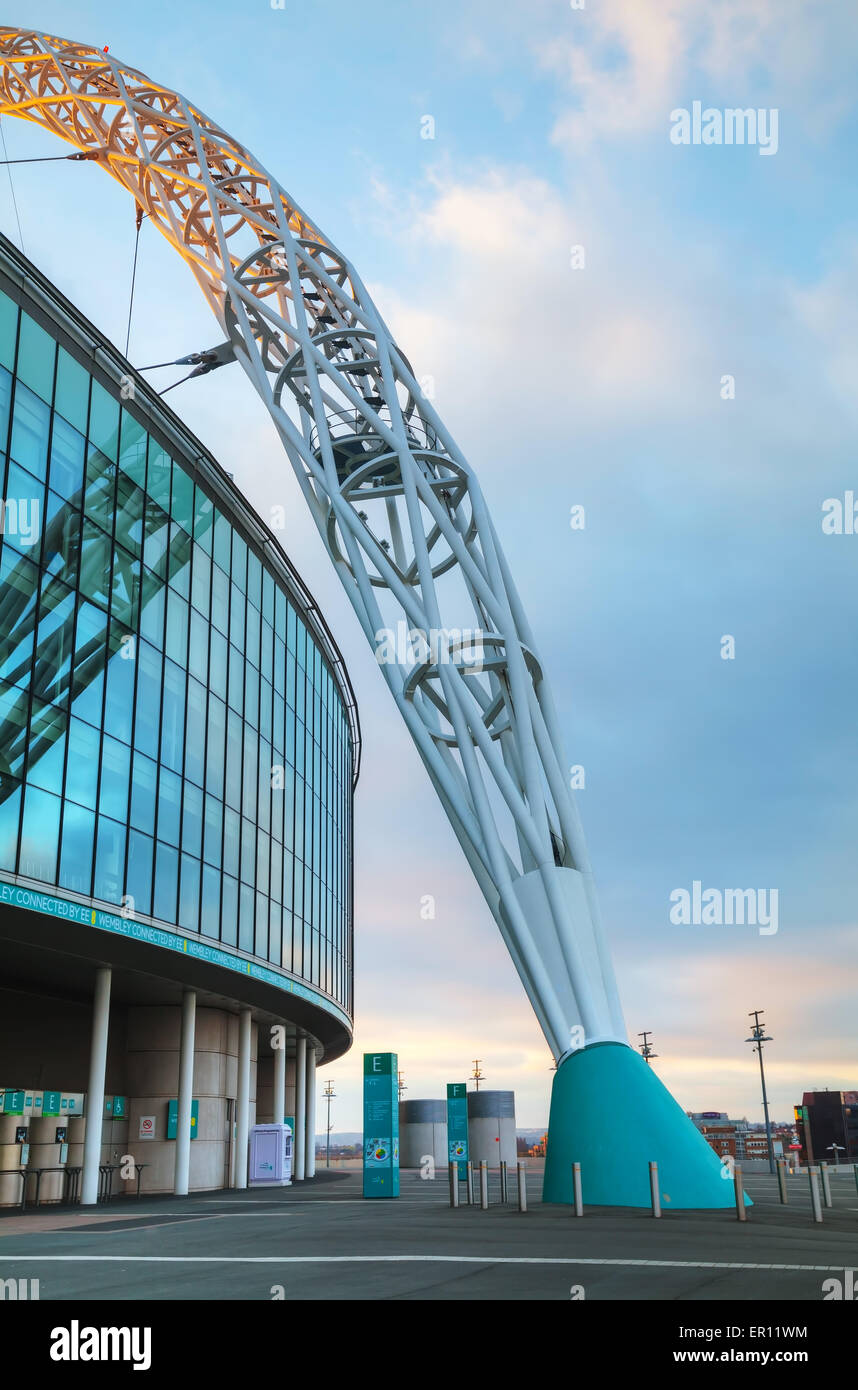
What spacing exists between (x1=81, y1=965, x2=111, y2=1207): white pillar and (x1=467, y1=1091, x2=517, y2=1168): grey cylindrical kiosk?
19.8m

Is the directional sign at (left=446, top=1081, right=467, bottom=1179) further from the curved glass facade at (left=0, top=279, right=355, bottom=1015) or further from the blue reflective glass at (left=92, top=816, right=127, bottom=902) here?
the blue reflective glass at (left=92, top=816, right=127, bottom=902)

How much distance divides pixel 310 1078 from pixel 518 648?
36107 millimetres

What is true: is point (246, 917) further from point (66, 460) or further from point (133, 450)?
point (66, 460)

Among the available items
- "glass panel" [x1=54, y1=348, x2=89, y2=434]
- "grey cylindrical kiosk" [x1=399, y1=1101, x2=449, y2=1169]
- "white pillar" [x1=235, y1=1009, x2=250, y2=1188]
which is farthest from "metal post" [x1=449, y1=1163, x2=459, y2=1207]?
"grey cylindrical kiosk" [x1=399, y1=1101, x2=449, y2=1169]

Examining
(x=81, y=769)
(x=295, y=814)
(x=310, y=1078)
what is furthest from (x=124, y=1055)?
(x=310, y=1078)

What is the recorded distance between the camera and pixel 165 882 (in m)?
26.4

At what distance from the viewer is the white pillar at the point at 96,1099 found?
2436cm

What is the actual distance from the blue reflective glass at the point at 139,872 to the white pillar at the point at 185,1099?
5.70 m

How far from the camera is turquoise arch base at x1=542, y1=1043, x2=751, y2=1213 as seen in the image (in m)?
16.2

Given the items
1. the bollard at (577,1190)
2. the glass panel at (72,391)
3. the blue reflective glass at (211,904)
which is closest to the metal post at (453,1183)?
the bollard at (577,1190)

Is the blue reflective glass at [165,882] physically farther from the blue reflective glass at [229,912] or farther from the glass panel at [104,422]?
the glass panel at [104,422]

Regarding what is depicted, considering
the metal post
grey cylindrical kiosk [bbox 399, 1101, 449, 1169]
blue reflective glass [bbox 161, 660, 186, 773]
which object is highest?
blue reflective glass [bbox 161, 660, 186, 773]
